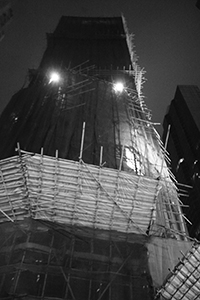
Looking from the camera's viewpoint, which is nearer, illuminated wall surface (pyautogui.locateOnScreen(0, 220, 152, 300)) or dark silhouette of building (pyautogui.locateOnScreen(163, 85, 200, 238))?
illuminated wall surface (pyautogui.locateOnScreen(0, 220, 152, 300))

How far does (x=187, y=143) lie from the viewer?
35688 mm

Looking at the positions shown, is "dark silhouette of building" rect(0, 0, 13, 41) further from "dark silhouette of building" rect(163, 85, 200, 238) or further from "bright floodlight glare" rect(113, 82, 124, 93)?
"dark silhouette of building" rect(163, 85, 200, 238)

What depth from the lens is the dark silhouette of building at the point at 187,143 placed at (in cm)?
2967

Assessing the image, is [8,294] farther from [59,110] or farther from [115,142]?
[59,110]

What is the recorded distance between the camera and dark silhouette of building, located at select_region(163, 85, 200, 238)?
1168 inches

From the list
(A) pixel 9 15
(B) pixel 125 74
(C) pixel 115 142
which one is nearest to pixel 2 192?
(C) pixel 115 142

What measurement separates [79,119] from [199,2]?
2887 cm

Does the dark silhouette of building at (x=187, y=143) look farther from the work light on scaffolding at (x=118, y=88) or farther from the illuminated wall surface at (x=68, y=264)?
the illuminated wall surface at (x=68, y=264)

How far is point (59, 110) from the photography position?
41.5 ft

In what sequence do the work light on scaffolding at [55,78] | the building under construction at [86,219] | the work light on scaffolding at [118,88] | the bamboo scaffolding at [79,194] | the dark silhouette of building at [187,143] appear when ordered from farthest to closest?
1. the dark silhouette of building at [187,143]
2. the work light on scaffolding at [118,88]
3. the work light on scaffolding at [55,78]
4. the bamboo scaffolding at [79,194]
5. the building under construction at [86,219]

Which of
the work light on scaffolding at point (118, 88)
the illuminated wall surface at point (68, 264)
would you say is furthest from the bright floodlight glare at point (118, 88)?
the illuminated wall surface at point (68, 264)

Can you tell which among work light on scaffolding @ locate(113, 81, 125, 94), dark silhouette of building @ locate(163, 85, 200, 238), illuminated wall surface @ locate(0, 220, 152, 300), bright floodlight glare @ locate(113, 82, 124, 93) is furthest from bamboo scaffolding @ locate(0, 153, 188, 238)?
dark silhouette of building @ locate(163, 85, 200, 238)

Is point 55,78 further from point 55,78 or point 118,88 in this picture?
point 118,88

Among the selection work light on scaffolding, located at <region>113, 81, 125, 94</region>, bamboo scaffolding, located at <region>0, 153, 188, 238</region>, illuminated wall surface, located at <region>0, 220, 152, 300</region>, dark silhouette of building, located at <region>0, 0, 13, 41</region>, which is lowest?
illuminated wall surface, located at <region>0, 220, 152, 300</region>
